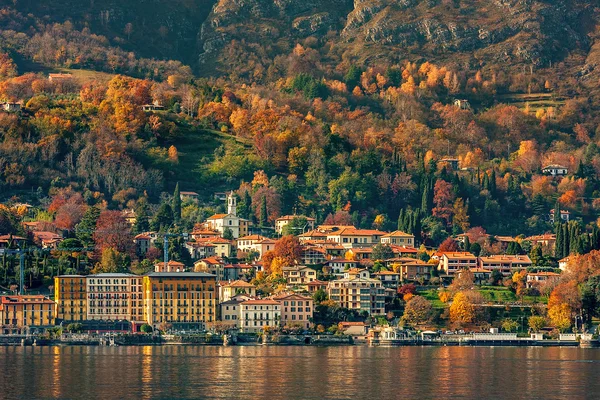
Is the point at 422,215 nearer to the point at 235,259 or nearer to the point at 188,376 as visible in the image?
the point at 235,259

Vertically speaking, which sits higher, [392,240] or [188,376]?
[392,240]

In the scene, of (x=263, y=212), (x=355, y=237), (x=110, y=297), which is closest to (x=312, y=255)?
(x=355, y=237)

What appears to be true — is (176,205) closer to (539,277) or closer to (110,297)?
(110,297)

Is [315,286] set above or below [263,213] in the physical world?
below

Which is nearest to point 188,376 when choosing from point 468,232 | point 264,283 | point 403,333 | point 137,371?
point 137,371

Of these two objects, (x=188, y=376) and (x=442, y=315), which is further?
(x=442, y=315)

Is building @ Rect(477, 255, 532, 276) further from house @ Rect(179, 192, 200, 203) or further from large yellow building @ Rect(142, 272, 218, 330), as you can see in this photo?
house @ Rect(179, 192, 200, 203)

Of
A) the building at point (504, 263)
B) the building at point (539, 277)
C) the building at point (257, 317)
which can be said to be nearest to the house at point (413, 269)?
the building at point (504, 263)
